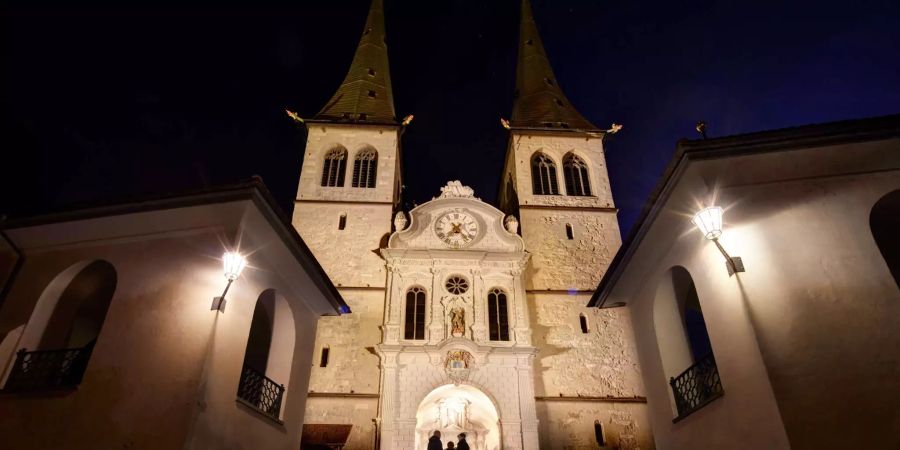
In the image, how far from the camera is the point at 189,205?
7395 millimetres

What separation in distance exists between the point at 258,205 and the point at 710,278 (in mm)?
6004

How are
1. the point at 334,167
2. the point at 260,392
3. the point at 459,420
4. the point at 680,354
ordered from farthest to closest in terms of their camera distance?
the point at 334,167
the point at 459,420
the point at 260,392
the point at 680,354

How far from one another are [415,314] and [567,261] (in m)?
6.04

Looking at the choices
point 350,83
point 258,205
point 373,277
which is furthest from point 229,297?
point 350,83

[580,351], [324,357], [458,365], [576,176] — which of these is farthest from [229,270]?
[576,176]

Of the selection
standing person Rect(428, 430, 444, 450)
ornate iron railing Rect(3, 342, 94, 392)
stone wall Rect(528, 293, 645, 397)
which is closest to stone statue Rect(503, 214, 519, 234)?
stone wall Rect(528, 293, 645, 397)

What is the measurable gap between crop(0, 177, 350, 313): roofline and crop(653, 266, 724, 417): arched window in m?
5.77

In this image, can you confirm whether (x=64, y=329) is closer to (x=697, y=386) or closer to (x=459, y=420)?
(x=697, y=386)

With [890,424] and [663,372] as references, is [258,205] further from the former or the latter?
[890,424]

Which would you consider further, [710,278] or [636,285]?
[636,285]

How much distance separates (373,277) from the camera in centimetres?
1770

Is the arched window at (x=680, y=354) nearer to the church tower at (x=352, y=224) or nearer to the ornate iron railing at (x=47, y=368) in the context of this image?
the ornate iron railing at (x=47, y=368)

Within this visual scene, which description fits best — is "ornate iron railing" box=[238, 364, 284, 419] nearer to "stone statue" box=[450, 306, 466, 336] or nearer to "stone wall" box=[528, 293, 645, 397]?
"stone statue" box=[450, 306, 466, 336]

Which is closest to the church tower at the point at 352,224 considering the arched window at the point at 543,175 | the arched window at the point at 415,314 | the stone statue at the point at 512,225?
the arched window at the point at 415,314
